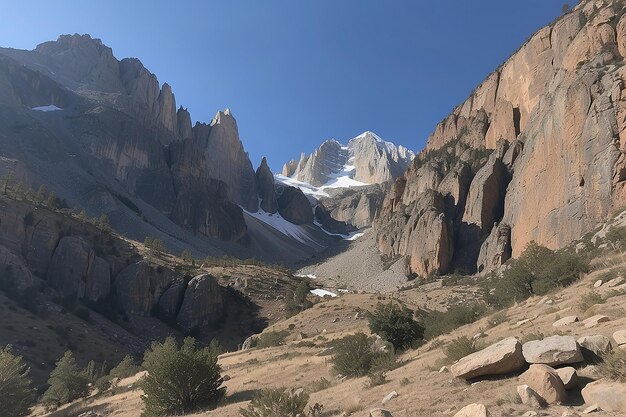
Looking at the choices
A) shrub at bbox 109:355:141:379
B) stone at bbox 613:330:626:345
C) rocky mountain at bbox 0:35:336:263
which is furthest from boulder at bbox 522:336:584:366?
rocky mountain at bbox 0:35:336:263

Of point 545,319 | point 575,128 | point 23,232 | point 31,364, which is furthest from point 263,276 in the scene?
point 545,319

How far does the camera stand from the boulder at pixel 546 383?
5.55 metres

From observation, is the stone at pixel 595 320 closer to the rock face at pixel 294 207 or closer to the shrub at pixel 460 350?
the shrub at pixel 460 350

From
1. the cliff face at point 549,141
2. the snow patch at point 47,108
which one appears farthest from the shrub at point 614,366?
the snow patch at point 47,108

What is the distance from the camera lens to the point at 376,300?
41.7 metres

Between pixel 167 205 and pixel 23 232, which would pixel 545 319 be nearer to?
pixel 23 232

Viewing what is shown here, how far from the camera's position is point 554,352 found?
6465mm

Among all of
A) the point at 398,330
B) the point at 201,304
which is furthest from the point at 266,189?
the point at 398,330

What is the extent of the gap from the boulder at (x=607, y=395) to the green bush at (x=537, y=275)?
12.8 metres

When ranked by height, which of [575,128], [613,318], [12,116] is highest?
[12,116]

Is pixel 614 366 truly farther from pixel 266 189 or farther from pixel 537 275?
pixel 266 189

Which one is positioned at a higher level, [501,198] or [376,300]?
[501,198]

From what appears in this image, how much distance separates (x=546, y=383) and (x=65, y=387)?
20850 mm

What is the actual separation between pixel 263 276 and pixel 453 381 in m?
54.8
